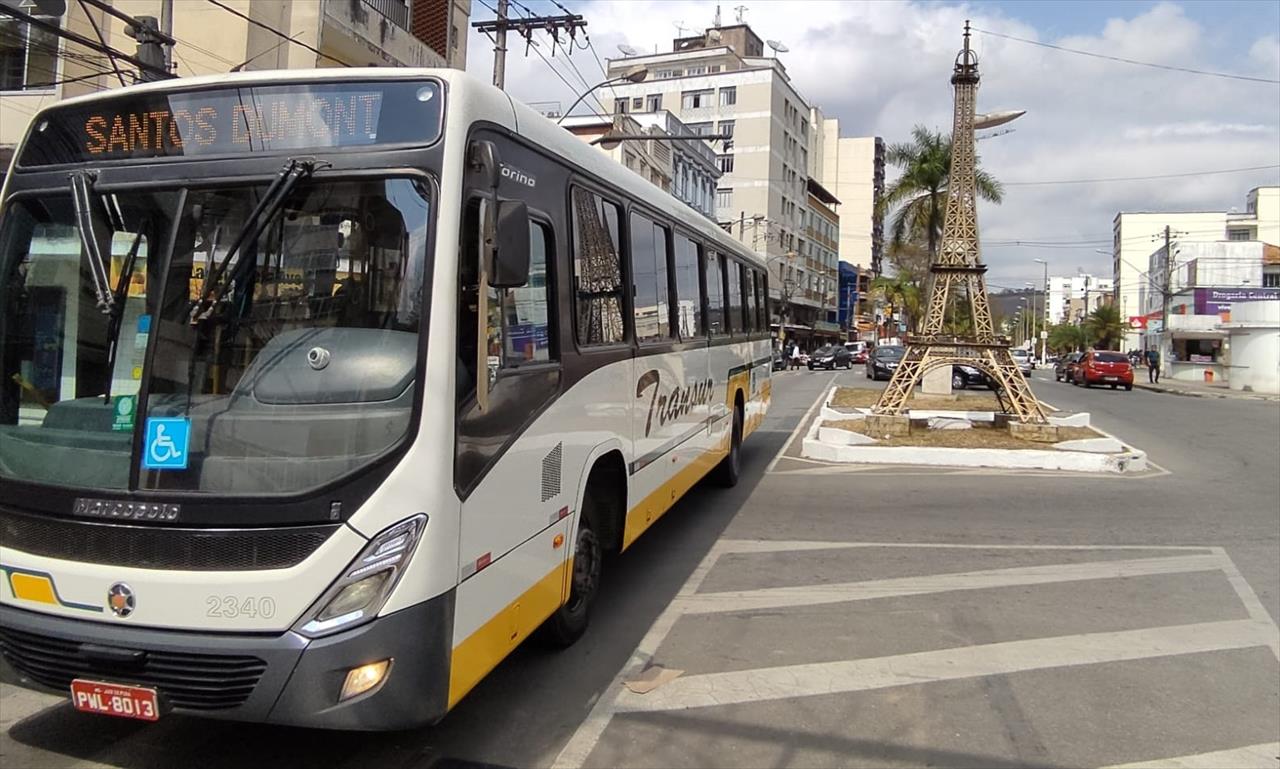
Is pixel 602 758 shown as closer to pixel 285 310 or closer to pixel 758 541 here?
pixel 285 310

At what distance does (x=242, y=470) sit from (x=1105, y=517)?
872cm

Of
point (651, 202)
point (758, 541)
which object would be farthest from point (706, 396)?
point (651, 202)

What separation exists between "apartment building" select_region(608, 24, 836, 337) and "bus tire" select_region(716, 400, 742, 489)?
182 ft

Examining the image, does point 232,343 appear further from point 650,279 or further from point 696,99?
point 696,99

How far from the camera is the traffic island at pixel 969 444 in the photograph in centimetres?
1229

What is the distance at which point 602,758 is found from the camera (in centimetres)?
386

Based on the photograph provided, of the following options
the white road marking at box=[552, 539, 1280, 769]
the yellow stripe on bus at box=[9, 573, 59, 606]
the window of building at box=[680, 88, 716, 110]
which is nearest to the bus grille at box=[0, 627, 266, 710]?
the yellow stripe on bus at box=[9, 573, 59, 606]

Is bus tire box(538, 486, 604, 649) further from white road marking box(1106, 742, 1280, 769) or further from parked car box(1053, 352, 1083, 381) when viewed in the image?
parked car box(1053, 352, 1083, 381)

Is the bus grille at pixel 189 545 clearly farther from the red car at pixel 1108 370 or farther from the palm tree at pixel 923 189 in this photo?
the red car at pixel 1108 370

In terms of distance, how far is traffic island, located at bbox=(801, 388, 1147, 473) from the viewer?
40.3 ft

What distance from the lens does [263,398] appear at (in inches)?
131

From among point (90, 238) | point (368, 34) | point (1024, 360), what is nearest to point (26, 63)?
point (368, 34)

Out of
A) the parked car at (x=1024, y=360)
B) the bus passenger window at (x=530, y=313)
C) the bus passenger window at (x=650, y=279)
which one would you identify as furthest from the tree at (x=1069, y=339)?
the bus passenger window at (x=530, y=313)

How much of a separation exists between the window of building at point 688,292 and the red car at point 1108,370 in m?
33.9
